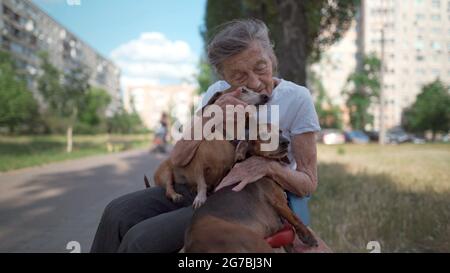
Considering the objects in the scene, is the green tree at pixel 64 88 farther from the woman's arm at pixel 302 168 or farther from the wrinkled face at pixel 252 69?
the woman's arm at pixel 302 168

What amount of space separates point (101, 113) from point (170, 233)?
167 feet

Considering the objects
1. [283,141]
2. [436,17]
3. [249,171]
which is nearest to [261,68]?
[283,141]

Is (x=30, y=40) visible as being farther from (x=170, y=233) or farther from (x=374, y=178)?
(x=170, y=233)

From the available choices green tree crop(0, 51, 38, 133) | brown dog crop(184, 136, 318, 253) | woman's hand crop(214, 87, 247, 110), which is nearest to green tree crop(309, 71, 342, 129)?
green tree crop(0, 51, 38, 133)

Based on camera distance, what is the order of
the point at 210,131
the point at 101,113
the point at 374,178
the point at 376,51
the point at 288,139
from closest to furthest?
the point at 288,139, the point at 210,131, the point at 374,178, the point at 101,113, the point at 376,51

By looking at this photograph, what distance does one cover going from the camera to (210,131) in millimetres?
2576

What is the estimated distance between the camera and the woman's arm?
2398 millimetres

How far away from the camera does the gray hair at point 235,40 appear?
2.49 metres

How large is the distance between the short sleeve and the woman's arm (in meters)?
0.03

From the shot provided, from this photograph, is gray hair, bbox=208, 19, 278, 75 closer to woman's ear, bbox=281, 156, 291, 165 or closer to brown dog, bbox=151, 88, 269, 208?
brown dog, bbox=151, 88, 269, 208

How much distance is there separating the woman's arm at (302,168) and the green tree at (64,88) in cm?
2028

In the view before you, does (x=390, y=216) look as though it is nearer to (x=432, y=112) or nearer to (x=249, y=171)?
(x=249, y=171)
